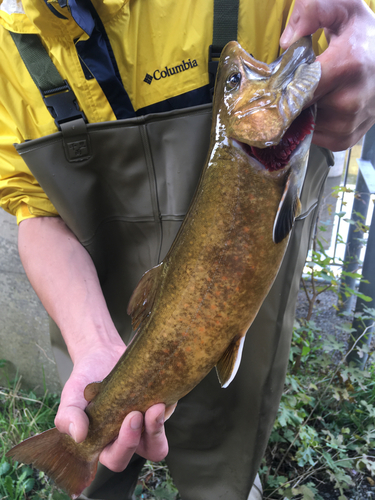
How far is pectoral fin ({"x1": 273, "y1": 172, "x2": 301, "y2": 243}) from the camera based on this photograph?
128 cm

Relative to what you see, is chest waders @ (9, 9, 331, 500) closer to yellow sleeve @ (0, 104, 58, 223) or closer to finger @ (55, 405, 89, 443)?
yellow sleeve @ (0, 104, 58, 223)

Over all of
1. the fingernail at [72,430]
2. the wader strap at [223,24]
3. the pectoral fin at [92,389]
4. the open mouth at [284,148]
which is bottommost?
the fingernail at [72,430]

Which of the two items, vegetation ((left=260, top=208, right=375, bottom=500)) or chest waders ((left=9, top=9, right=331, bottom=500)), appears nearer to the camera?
chest waders ((left=9, top=9, right=331, bottom=500))

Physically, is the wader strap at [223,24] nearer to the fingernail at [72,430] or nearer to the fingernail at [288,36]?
the fingernail at [288,36]

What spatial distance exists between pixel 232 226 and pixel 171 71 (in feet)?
3.00

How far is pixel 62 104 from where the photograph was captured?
1.73m

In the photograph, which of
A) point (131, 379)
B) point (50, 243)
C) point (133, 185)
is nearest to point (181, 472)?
point (131, 379)

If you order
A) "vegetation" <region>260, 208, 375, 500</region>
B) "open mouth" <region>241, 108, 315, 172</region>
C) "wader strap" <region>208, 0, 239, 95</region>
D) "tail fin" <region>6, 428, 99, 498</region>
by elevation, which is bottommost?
"vegetation" <region>260, 208, 375, 500</region>

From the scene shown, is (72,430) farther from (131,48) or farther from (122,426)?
(131,48)

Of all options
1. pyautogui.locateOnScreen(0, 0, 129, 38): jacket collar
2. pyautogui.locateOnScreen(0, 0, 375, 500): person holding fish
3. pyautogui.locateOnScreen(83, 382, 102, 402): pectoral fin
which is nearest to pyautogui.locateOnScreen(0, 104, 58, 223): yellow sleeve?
pyautogui.locateOnScreen(0, 0, 375, 500): person holding fish

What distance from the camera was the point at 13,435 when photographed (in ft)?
9.85

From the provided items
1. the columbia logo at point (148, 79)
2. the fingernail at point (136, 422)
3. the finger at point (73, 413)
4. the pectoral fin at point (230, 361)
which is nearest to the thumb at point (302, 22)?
the columbia logo at point (148, 79)

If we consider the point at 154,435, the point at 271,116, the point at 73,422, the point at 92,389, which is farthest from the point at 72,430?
the point at 271,116

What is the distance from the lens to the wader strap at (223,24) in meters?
1.63
